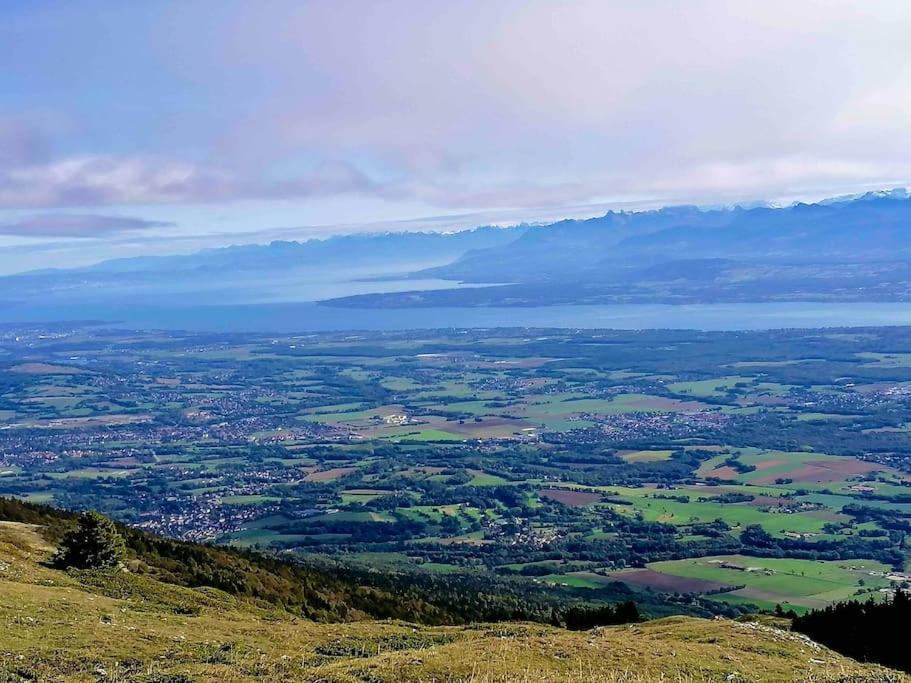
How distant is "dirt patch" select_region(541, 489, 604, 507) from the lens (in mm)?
94188

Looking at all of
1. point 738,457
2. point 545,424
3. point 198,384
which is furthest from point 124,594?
point 198,384

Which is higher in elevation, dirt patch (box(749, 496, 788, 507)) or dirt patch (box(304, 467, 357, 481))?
dirt patch (box(304, 467, 357, 481))

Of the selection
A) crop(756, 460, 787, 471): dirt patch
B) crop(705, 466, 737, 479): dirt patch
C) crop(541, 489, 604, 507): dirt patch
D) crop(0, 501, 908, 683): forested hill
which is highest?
crop(0, 501, 908, 683): forested hill

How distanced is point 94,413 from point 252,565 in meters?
133

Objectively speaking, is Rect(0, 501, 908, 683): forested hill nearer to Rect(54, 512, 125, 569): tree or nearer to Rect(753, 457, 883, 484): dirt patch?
Rect(54, 512, 125, 569): tree

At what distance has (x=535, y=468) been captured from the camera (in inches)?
4375

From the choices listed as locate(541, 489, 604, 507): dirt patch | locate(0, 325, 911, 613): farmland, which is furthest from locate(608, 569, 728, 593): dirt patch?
locate(541, 489, 604, 507): dirt patch

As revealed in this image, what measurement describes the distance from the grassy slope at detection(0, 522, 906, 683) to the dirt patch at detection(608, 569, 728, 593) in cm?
3834

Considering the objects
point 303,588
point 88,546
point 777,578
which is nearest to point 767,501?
point 777,578

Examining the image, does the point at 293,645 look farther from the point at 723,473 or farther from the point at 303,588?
the point at 723,473

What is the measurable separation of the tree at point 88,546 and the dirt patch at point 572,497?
68.6 meters

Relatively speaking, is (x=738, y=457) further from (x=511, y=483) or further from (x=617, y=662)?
(x=617, y=662)

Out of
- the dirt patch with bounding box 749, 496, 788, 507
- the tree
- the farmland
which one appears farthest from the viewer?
the dirt patch with bounding box 749, 496, 788, 507

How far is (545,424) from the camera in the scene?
141 metres
